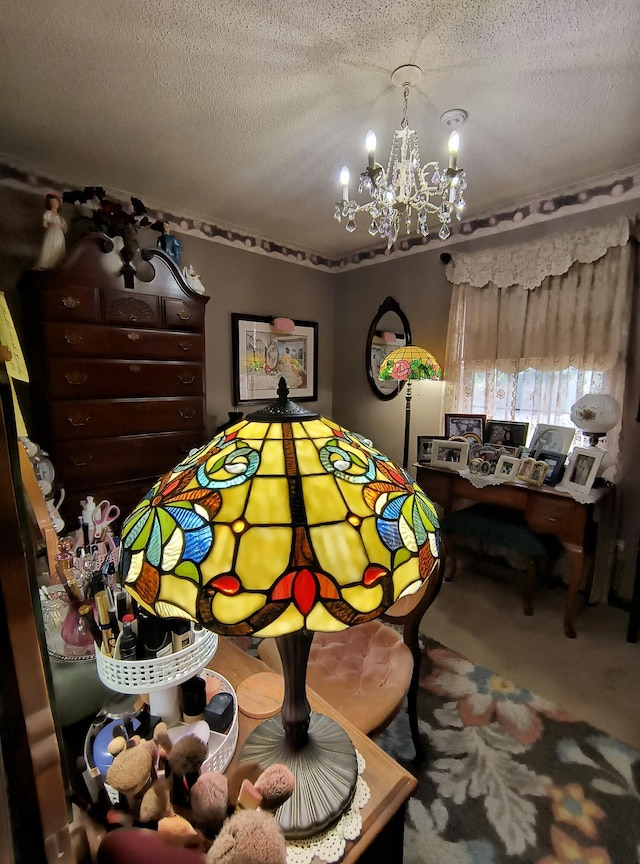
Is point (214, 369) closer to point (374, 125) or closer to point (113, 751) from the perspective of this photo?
point (374, 125)

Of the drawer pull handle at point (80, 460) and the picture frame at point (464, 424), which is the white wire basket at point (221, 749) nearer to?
the drawer pull handle at point (80, 460)

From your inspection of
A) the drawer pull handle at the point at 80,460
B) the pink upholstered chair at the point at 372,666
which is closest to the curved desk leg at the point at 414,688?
the pink upholstered chair at the point at 372,666

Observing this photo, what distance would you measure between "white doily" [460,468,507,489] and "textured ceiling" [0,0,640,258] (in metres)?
1.69

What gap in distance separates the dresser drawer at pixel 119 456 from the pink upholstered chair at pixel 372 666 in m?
1.29

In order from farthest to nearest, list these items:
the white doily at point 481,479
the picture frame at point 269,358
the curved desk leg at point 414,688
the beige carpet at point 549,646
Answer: the picture frame at point 269,358, the white doily at point 481,479, the beige carpet at point 549,646, the curved desk leg at point 414,688

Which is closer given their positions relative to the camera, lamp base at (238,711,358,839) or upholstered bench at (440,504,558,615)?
lamp base at (238,711,358,839)

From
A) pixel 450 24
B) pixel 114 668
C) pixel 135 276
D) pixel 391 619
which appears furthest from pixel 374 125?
pixel 114 668

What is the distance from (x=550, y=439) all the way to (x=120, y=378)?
2.50 meters

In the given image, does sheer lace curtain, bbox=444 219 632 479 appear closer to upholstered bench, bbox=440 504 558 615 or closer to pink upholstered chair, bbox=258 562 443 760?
upholstered bench, bbox=440 504 558 615

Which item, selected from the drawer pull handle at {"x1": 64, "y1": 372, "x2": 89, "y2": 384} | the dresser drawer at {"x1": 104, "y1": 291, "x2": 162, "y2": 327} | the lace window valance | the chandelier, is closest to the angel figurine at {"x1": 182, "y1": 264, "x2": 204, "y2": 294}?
the dresser drawer at {"x1": 104, "y1": 291, "x2": 162, "y2": 327}

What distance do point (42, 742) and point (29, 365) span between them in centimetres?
212

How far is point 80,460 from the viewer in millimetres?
1968

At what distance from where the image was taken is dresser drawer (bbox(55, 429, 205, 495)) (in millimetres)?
1942

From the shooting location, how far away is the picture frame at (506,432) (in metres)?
2.49
